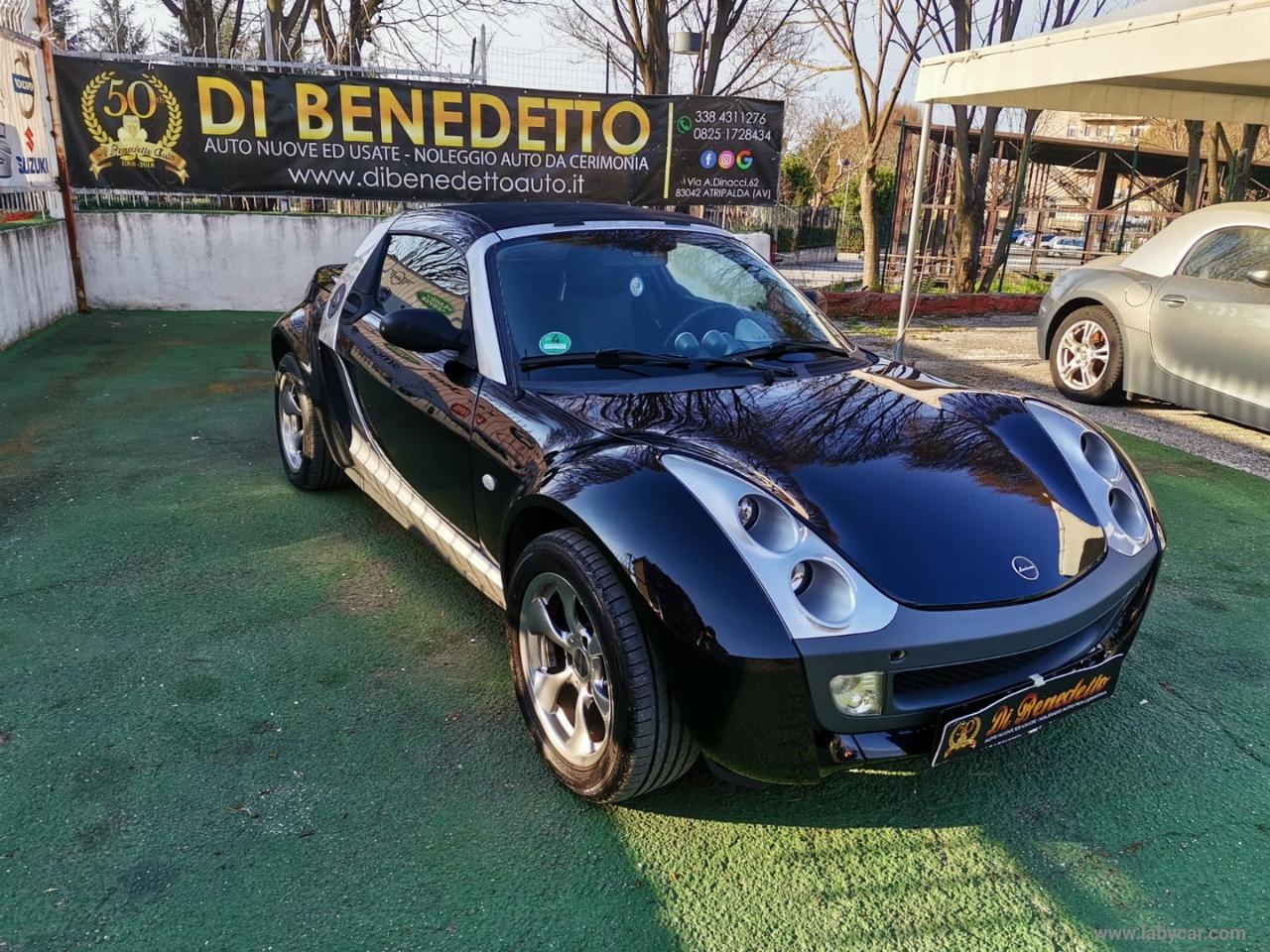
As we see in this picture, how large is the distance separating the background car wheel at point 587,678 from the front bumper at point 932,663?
38 centimetres

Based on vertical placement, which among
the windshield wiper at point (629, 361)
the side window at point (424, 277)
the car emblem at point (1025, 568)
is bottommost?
the car emblem at point (1025, 568)

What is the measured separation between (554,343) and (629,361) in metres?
0.25

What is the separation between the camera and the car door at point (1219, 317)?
5.83m

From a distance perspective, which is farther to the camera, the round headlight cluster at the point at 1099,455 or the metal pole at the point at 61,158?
the metal pole at the point at 61,158

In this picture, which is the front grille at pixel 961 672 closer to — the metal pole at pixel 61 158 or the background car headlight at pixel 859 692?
the background car headlight at pixel 859 692

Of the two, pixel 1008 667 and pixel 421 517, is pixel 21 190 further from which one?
pixel 1008 667

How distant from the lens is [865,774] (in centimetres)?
263

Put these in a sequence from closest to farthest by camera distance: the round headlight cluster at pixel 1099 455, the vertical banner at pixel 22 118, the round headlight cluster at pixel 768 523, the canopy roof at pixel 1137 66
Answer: the round headlight cluster at pixel 768 523 → the round headlight cluster at pixel 1099 455 → the canopy roof at pixel 1137 66 → the vertical banner at pixel 22 118

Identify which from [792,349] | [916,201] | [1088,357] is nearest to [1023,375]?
[1088,357]

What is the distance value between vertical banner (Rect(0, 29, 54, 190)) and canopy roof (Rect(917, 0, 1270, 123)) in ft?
25.6

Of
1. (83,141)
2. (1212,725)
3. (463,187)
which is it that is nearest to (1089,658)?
(1212,725)

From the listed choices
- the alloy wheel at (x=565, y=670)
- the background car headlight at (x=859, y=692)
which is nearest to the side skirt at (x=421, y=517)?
the alloy wheel at (x=565, y=670)

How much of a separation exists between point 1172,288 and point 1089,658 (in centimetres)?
509

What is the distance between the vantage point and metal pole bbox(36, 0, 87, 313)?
905 centimetres
